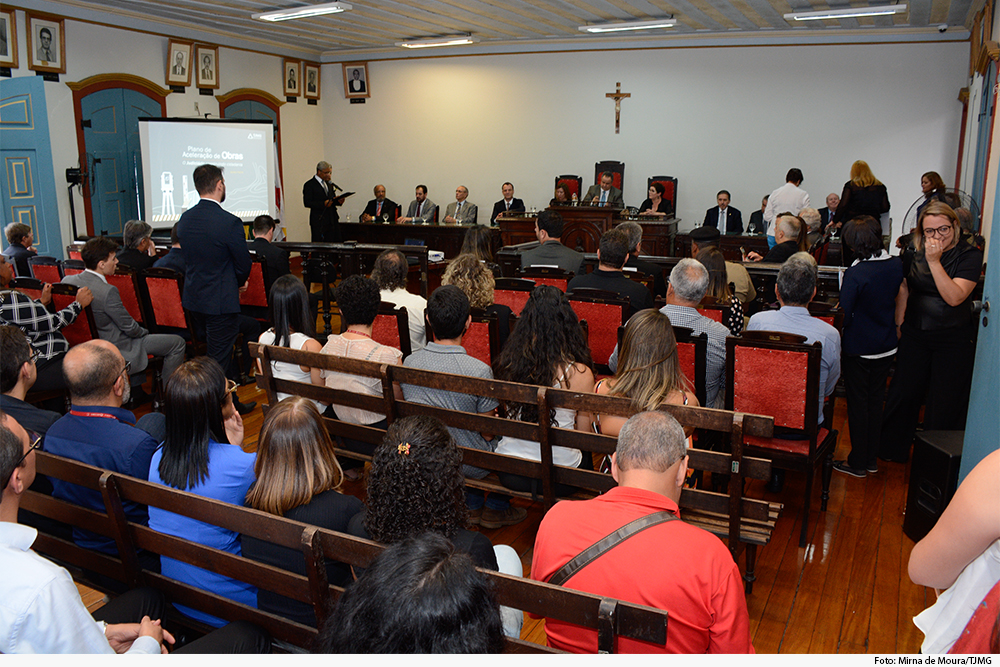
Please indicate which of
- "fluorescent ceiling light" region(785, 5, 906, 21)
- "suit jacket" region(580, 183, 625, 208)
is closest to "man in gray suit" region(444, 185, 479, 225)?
"suit jacket" region(580, 183, 625, 208)

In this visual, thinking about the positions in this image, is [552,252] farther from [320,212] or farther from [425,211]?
[425,211]

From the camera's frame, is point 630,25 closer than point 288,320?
No

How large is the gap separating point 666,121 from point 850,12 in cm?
299

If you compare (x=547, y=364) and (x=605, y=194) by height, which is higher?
(x=605, y=194)

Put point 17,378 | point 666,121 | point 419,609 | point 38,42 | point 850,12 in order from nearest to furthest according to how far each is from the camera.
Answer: point 419,609 → point 17,378 → point 38,42 → point 850,12 → point 666,121

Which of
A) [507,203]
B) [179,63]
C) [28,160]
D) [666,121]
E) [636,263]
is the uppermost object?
[179,63]

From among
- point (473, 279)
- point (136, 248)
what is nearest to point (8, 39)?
point (136, 248)

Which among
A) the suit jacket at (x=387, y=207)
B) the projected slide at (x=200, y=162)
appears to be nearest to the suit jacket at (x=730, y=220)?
the suit jacket at (x=387, y=207)

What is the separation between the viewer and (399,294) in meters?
4.21

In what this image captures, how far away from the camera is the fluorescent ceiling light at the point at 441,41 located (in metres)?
10.3

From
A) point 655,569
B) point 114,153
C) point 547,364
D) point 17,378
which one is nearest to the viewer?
point 655,569

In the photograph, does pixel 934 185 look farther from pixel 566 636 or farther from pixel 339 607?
pixel 339 607

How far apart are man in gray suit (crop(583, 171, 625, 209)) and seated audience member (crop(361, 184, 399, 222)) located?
10.6 ft

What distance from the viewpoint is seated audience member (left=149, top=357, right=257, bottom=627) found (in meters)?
2.00
